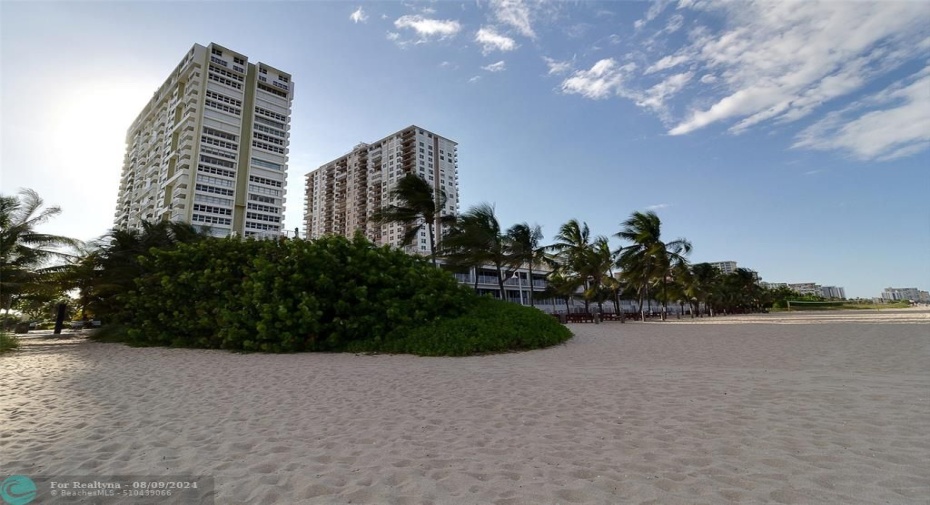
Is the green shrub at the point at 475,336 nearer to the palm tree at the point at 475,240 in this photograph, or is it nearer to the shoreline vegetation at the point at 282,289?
the shoreline vegetation at the point at 282,289

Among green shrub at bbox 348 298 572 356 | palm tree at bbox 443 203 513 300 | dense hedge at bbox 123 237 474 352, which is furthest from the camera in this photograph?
palm tree at bbox 443 203 513 300

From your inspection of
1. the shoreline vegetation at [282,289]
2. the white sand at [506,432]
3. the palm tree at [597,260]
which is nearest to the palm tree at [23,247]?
the shoreline vegetation at [282,289]

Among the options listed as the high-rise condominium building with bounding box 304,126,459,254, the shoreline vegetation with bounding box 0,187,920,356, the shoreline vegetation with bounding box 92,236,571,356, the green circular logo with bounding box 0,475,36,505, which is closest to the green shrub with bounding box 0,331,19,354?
the shoreline vegetation with bounding box 0,187,920,356

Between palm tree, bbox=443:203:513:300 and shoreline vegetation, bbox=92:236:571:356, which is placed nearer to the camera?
shoreline vegetation, bbox=92:236:571:356

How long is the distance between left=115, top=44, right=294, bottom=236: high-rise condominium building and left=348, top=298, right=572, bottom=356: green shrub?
196ft

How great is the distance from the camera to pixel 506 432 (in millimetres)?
4070

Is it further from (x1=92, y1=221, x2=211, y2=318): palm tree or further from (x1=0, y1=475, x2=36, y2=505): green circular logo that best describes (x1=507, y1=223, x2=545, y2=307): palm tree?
(x1=0, y1=475, x2=36, y2=505): green circular logo

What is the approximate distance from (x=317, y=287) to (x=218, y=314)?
12.5 feet

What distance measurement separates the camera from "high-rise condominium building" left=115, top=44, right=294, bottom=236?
6138 cm

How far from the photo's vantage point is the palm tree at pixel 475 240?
803 inches

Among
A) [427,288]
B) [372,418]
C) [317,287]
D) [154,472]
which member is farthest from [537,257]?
[154,472]

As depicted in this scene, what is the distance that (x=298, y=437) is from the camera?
4.00 metres

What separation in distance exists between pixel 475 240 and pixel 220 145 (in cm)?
6119

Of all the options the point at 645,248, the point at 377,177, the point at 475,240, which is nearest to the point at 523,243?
the point at 475,240
